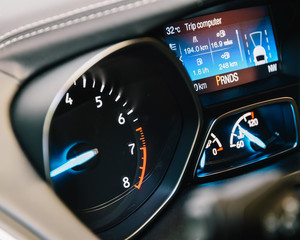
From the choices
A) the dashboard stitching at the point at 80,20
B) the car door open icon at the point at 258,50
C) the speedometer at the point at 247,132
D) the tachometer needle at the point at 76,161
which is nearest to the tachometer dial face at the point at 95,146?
the tachometer needle at the point at 76,161

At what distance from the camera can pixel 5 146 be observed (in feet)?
2.74

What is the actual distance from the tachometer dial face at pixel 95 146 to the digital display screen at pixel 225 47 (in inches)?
9.0

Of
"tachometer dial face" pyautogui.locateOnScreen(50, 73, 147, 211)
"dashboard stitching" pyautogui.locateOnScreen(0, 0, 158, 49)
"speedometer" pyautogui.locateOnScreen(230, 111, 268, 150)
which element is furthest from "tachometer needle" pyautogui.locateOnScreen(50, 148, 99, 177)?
"speedometer" pyautogui.locateOnScreen(230, 111, 268, 150)

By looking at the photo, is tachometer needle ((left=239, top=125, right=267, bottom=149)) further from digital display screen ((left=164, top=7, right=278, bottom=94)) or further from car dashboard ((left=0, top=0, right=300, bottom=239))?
digital display screen ((left=164, top=7, right=278, bottom=94))

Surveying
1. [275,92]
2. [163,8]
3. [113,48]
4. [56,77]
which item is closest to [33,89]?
[56,77]

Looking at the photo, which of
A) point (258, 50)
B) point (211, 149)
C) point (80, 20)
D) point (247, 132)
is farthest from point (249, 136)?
point (80, 20)

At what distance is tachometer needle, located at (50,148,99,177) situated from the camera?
1023 mm

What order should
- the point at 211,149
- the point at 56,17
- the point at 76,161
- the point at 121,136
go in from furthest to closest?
the point at 211,149
the point at 121,136
the point at 76,161
the point at 56,17

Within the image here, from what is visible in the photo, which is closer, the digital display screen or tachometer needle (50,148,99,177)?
tachometer needle (50,148,99,177)

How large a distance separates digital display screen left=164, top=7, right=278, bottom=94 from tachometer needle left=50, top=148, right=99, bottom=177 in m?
Result: 0.37

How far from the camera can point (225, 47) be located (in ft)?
4.48

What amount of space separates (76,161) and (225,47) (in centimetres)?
58

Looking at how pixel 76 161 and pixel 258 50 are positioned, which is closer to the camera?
pixel 76 161

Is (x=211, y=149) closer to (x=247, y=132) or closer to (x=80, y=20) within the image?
(x=247, y=132)
